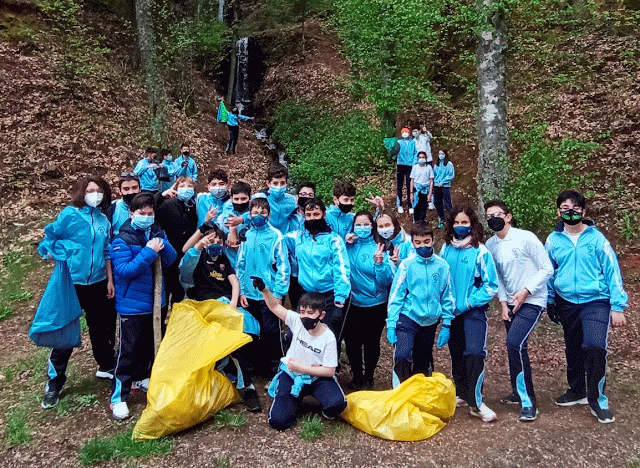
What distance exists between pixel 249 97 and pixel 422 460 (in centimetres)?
1986

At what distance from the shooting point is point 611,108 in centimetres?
1118

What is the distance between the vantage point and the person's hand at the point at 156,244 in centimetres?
445

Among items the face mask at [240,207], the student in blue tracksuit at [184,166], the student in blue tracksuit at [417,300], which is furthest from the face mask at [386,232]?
the student in blue tracksuit at [184,166]

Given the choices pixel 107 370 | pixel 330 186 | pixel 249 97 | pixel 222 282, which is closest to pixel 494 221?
pixel 222 282

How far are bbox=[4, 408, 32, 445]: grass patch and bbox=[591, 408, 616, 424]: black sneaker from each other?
4.92 m

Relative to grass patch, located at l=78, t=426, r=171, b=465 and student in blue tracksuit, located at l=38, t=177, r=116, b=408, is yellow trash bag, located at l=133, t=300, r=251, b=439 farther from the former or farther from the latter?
student in blue tracksuit, located at l=38, t=177, r=116, b=408

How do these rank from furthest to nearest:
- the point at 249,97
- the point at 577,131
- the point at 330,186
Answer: the point at 249,97 → the point at 330,186 → the point at 577,131

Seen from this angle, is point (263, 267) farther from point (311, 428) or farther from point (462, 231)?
point (462, 231)

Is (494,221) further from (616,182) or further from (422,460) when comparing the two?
(616,182)

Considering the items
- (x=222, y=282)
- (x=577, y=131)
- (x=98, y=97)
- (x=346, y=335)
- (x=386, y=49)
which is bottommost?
(x=346, y=335)

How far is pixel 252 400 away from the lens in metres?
4.63

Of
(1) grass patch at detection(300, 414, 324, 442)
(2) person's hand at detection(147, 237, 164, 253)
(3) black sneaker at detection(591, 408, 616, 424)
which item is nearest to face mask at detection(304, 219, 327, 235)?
(2) person's hand at detection(147, 237, 164, 253)

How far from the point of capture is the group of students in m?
4.45

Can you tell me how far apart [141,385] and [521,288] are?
3.63 metres
